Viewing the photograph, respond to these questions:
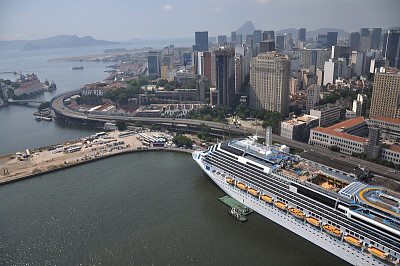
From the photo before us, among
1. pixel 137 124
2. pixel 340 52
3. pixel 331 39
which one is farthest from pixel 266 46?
pixel 331 39

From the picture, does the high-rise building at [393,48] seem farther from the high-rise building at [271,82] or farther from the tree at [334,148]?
the tree at [334,148]

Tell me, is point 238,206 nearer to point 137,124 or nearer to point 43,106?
point 137,124

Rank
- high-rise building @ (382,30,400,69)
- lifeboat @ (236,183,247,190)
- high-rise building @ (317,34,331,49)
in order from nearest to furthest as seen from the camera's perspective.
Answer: lifeboat @ (236,183,247,190)
high-rise building @ (382,30,400,69)
high-rise building @ (317,34,331,49)

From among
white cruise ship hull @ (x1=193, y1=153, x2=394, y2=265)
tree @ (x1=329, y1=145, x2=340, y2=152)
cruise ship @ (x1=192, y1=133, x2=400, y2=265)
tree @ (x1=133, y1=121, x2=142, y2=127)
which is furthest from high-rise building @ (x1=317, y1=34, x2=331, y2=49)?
white cruise ship hull @ (x1=193, y1=153, x2=394, y2=265)

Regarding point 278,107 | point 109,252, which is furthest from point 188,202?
point 278,107

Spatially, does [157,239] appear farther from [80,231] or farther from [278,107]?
[278,107]

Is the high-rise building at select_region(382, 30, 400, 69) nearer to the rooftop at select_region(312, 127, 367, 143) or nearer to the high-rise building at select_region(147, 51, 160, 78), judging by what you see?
the rooftop at select_region(312, 127, 367, 143)
